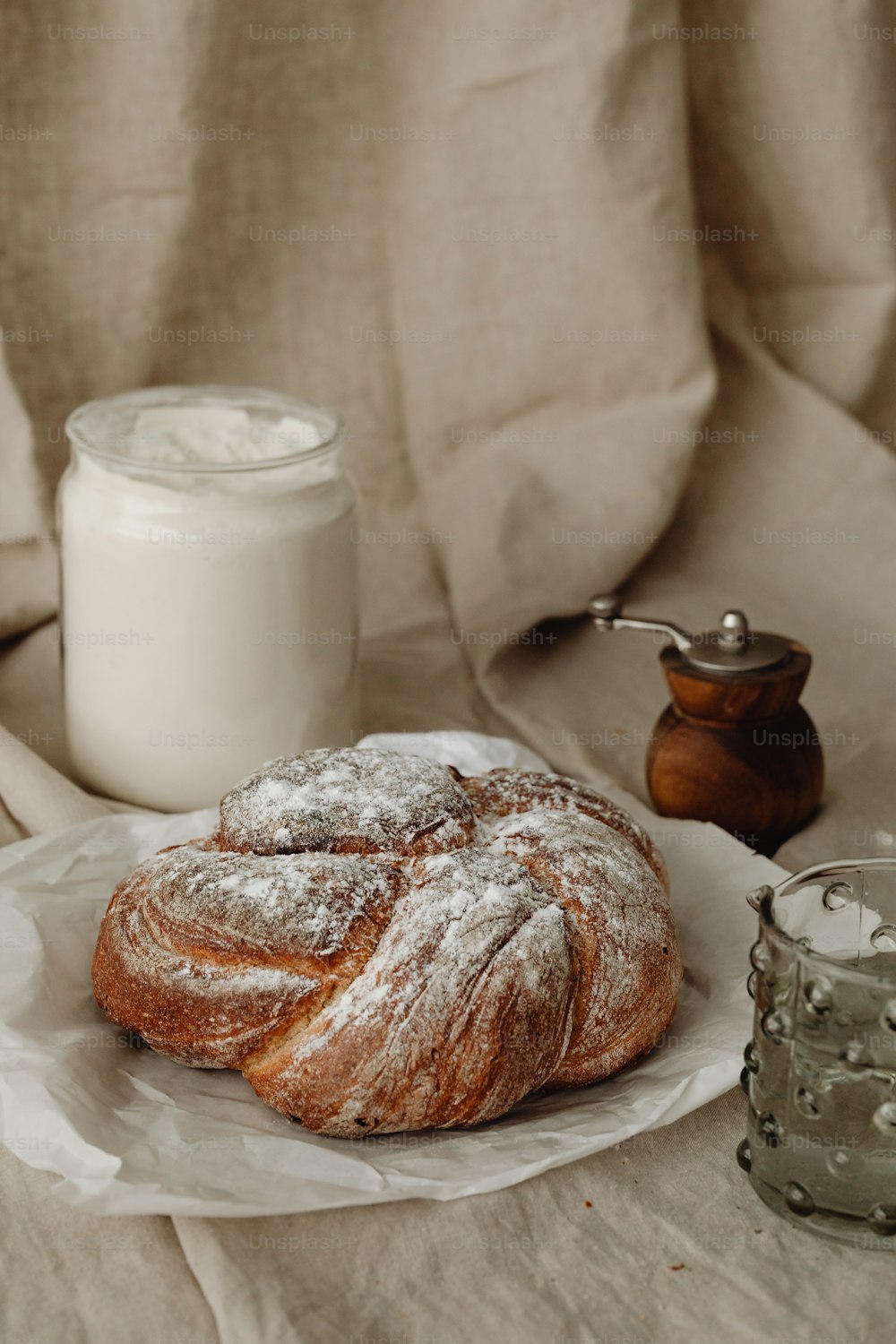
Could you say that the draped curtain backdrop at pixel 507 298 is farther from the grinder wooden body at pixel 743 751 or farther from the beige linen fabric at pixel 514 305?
the grinder wooden body at pixel 743 751

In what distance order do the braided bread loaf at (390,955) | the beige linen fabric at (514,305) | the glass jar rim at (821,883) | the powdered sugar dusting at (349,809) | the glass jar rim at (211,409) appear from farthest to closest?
the beige linen fabric at (514,305), the glass jar rim at (211,409), the powdered sugar dusting at (349,809), the braided bread loaf at (390,955), the glass jar rim at (821,883)

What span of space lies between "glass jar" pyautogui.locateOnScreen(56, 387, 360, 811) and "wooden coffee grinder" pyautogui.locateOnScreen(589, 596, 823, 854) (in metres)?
0.41

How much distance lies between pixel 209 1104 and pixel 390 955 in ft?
0.66

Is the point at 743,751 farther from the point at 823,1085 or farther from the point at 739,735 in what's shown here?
the point at 823,1085

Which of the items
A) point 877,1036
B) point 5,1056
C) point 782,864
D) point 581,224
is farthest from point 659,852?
point 581,224

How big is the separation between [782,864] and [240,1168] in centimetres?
79

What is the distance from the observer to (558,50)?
6.66 ft

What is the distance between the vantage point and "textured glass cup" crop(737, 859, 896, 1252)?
101cm

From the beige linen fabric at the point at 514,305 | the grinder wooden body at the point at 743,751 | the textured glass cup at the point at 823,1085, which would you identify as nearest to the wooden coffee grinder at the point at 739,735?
the grinder wooden body at the point at 743,751

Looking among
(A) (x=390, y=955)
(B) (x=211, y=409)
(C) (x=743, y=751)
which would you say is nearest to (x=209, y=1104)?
(A) (x=390, y=955)

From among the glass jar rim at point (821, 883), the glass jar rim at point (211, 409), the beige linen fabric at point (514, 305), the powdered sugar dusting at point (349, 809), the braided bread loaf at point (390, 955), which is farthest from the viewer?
the beige linen fabric at point (514, 305)

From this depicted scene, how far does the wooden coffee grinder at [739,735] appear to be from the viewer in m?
1.64

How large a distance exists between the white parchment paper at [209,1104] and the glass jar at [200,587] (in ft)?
0.91

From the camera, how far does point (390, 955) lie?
3.76 feet
